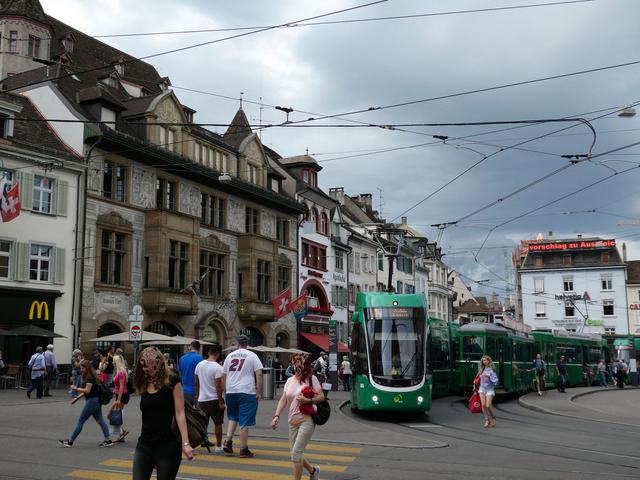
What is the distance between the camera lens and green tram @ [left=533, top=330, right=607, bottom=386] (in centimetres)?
3800

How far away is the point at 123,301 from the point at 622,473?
2687cm

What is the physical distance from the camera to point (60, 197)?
31984mm

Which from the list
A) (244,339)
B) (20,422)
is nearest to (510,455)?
(244,339)

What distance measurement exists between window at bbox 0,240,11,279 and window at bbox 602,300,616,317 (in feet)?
219

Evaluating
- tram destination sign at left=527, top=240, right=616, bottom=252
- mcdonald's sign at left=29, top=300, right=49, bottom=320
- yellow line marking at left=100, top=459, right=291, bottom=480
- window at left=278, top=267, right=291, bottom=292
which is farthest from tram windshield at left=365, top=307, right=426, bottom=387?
tram destination sign at left=527, top=240, right=616, bottom=252

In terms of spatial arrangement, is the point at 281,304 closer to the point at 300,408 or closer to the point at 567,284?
the point at 300,408

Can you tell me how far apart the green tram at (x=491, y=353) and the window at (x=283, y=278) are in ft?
57.4

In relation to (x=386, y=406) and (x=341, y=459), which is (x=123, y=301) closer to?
(x=386, y=406)

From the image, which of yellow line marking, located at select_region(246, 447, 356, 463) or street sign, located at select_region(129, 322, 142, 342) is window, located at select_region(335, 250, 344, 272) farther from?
yellow line marking, located at select_region(246, 447, 356, 463)

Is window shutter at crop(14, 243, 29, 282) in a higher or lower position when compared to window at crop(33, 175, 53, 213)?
lower

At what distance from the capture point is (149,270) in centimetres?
3612

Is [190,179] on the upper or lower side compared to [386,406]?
upper

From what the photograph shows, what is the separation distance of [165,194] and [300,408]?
29698 mm

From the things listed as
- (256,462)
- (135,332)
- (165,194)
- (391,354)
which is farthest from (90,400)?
(165,194)
